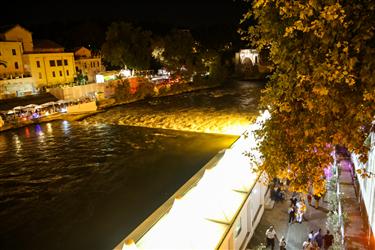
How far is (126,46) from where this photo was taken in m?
54.6

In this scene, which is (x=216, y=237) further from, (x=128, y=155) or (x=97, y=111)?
(x=97, y=111)

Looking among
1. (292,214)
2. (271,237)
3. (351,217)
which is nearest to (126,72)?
(292,214)

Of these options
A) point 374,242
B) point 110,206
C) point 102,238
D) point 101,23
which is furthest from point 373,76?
point 101,23

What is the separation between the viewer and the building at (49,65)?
46.3 m

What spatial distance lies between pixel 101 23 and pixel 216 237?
307ft

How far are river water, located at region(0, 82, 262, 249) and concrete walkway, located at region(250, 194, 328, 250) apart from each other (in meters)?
6.35

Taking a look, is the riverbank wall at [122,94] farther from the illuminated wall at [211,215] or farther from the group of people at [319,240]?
the group of people at [319,240]

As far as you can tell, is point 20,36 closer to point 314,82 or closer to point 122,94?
point 122,94

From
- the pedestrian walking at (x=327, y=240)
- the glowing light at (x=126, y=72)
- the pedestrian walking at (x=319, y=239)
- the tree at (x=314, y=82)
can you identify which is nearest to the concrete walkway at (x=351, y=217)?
the pedestrian walking at (x=327, y=240)

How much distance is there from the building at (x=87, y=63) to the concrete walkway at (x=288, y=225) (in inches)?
1989

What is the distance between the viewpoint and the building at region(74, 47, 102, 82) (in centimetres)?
5672

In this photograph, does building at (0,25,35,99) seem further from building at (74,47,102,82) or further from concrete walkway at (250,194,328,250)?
concrete walkway at (250,194,328,250)

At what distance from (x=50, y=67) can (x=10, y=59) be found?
594 cm

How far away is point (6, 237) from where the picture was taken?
15.2 metres
